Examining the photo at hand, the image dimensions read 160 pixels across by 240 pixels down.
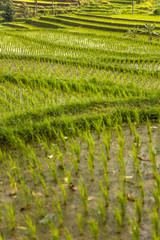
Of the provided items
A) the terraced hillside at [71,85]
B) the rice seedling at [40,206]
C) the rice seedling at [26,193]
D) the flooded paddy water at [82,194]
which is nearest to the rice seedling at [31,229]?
the flooded paddy water at [82,194]

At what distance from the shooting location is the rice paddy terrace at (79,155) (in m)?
2.16

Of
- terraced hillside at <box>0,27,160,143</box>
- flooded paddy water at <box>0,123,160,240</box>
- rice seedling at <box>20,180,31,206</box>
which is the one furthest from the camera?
terraced hillside at <box>0,27,160,143</box>

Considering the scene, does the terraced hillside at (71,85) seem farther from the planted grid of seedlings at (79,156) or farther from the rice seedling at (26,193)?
the rice seedling at (26,193)

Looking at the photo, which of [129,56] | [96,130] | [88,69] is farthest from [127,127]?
[129,56]

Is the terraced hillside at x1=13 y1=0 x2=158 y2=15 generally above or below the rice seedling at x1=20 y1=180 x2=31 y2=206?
above

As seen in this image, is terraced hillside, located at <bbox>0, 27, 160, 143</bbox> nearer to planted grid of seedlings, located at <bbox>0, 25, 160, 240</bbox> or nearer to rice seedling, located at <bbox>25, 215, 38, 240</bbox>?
planted grid of seedlings, located at <bbox>0, 25, 160, 240</bbox>

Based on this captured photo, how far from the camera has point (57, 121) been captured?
3742 mm

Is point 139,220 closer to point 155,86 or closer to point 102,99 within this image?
point 102,99

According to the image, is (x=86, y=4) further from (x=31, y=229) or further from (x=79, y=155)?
(x=31, y=229)

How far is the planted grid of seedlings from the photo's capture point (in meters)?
2.16

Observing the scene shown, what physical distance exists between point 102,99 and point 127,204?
234 cm

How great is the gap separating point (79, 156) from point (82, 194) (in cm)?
76

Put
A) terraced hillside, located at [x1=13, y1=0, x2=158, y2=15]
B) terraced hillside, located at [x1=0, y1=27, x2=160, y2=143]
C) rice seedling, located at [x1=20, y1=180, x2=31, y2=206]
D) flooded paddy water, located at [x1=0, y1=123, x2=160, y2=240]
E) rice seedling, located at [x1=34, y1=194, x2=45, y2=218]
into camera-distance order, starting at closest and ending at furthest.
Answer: flooded paddy water, located at [x1=0, y1=123, x2=160, y2=240]
rice seedling, located at [x1=34, y1=194, x2=45, y2=218]
rice seedling, located at [x1=20, y1=180, x2=31, y2=206]
terraced hillside, located at [x1=0, y1=27, x2=160, y2=143]
terraced hillside, located at [x1=13, y1=0, x2=158, y2=15]

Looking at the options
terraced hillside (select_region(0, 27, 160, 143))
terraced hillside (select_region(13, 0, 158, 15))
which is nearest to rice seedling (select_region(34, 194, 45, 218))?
terraced hillside (select_region(0, 27, 160, 143))
